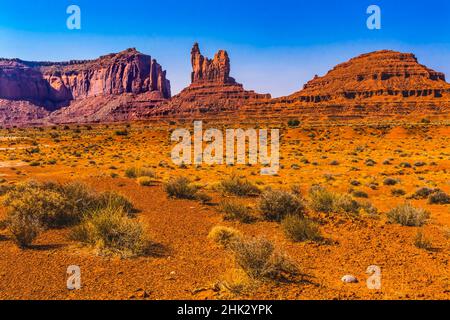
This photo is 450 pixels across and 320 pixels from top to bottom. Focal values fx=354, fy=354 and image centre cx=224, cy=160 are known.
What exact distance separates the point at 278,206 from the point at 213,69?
179 meters

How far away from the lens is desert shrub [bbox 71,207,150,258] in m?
7.40

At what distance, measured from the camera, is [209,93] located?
16888 centimetres

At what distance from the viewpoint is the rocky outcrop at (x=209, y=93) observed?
153 meters

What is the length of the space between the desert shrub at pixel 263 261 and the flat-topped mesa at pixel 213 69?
176m

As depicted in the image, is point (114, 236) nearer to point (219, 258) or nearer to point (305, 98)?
point (219, 258)

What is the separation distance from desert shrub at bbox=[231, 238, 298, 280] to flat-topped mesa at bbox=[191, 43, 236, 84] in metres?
176

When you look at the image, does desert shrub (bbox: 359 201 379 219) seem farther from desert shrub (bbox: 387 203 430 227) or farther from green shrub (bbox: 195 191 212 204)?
green shrub (bbox: 195 191 212 204)

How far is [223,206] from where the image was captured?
434 inches

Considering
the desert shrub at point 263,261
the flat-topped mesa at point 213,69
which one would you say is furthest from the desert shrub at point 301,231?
the flat-topped mesa at point 213,69

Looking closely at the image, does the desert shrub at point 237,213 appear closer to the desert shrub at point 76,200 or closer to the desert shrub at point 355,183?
the desert shrub at point 76,200
